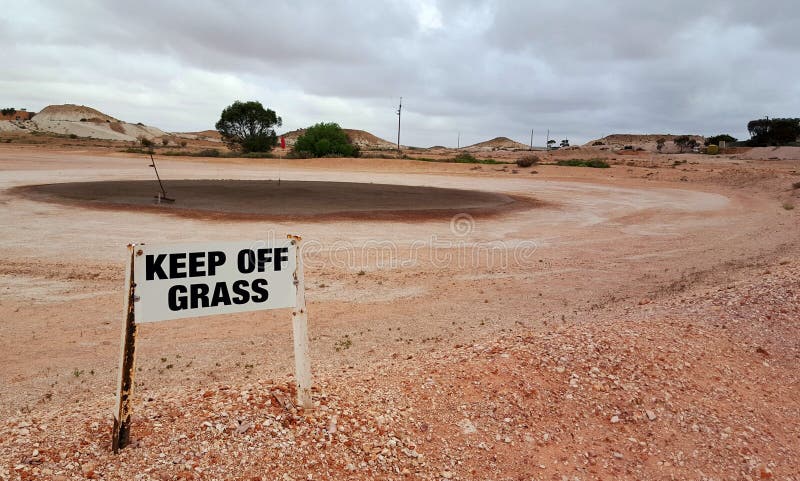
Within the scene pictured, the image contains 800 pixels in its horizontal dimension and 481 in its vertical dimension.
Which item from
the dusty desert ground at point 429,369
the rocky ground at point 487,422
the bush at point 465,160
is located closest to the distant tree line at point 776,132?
the bush at point 465,160

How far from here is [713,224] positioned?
19.2 meters

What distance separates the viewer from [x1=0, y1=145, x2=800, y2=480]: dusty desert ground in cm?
382

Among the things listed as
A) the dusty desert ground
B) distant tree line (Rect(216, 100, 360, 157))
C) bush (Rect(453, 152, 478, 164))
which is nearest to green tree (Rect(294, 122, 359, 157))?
distant tree line (Rect(216, 100, 360, 157))

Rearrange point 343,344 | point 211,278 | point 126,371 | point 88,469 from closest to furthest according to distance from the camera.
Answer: point 88,469, point 126,371, point 211,278, point 343,344

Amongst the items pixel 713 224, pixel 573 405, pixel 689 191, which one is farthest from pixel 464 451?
pixel 689 191

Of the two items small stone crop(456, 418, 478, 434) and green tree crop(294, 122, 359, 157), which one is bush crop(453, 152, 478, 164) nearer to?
green tree crop(294, 122, 359, 157)

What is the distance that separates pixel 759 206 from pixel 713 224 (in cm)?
721

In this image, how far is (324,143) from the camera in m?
59.6

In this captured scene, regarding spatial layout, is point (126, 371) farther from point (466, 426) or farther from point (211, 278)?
point (466, 426)

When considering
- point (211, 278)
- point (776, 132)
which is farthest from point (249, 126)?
point (776, 132)

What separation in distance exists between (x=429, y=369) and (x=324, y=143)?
5632 centimetres

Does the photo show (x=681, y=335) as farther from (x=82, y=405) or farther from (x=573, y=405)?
(x=82, y=405)

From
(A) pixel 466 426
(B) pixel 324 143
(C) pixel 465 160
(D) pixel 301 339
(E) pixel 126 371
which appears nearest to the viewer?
(E) pixel 126 371

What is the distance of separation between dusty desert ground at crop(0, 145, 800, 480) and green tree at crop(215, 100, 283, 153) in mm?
56582
